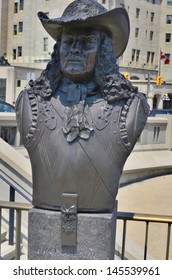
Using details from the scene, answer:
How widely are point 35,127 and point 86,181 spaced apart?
52cm

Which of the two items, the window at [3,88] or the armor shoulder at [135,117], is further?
the window at [3,88]

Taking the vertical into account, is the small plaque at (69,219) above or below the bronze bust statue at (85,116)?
below

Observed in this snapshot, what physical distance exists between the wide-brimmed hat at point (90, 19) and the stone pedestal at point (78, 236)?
1.30 meters

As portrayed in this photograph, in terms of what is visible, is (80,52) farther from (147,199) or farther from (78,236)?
(147,199)

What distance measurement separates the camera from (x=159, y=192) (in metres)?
10.1

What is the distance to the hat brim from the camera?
2.64 metres

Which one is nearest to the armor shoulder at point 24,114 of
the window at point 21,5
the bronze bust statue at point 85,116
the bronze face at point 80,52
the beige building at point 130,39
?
the bronze bust statue at point 85,116

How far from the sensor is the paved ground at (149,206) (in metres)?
6.48

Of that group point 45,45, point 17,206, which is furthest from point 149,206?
point 45,45

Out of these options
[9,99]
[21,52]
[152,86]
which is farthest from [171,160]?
[21,52]

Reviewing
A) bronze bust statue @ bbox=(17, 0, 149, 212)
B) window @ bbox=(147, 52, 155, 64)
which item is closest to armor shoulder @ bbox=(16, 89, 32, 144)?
bronze bust statue @ bbox=(17, 0, 149, 212)

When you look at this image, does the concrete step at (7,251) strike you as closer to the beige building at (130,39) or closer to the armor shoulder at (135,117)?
the armor shoulder at (135,117)

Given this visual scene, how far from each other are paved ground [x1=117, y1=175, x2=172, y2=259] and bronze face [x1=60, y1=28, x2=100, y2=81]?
3.13 m

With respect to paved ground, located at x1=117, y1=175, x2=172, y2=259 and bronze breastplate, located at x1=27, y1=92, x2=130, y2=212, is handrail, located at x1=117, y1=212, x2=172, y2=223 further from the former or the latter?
paved ground, located at x1=117, y1=175, x2=172, y2=259
